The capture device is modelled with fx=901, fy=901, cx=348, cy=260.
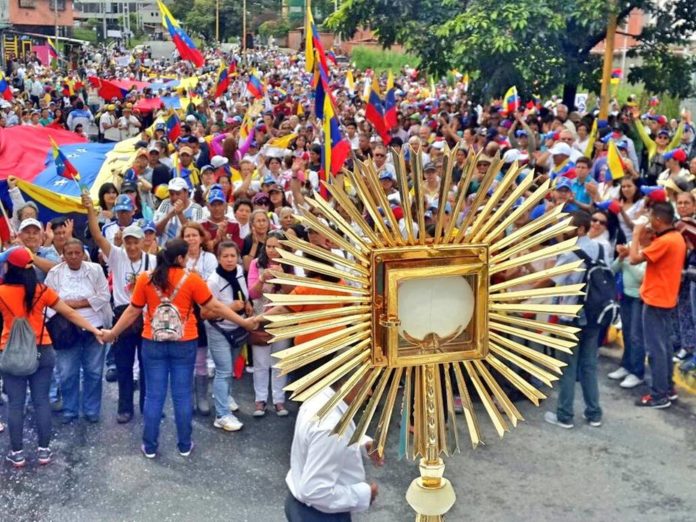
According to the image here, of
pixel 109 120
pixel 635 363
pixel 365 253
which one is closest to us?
pixel 365 253

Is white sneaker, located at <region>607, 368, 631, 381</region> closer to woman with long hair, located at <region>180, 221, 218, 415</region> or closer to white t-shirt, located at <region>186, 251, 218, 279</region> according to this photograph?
woman with long hair, located at <region>180, 221, 218, 415</region>

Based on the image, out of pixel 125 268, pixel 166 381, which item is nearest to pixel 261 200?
pixel 125 268

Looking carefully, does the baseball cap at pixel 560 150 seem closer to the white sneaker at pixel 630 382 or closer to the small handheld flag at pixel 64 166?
the white sneaker at pixel 630 382

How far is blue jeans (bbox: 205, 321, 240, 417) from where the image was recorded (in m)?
6.77

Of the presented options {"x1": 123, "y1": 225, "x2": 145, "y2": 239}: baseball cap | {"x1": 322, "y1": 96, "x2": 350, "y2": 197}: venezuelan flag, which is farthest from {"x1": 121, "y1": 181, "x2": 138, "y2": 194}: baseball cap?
{"x1": 123, "y1": 225, "x2": 145, "y2": 239}: baseball cap

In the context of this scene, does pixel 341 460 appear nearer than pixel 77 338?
Yes

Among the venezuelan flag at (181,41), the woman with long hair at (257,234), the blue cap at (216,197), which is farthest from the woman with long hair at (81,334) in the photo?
the venezuelan flag at (181,41)

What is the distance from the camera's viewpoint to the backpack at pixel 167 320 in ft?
19.4

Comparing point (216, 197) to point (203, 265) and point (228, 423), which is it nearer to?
point (203, 265)

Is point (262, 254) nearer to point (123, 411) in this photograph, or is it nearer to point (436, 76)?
point (123, 411)

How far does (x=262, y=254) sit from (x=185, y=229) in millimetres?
637

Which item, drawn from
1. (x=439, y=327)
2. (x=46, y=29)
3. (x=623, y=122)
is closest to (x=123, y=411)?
(x=439, y=327)

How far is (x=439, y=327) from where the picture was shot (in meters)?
2.38

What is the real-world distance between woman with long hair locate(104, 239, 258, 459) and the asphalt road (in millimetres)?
282
